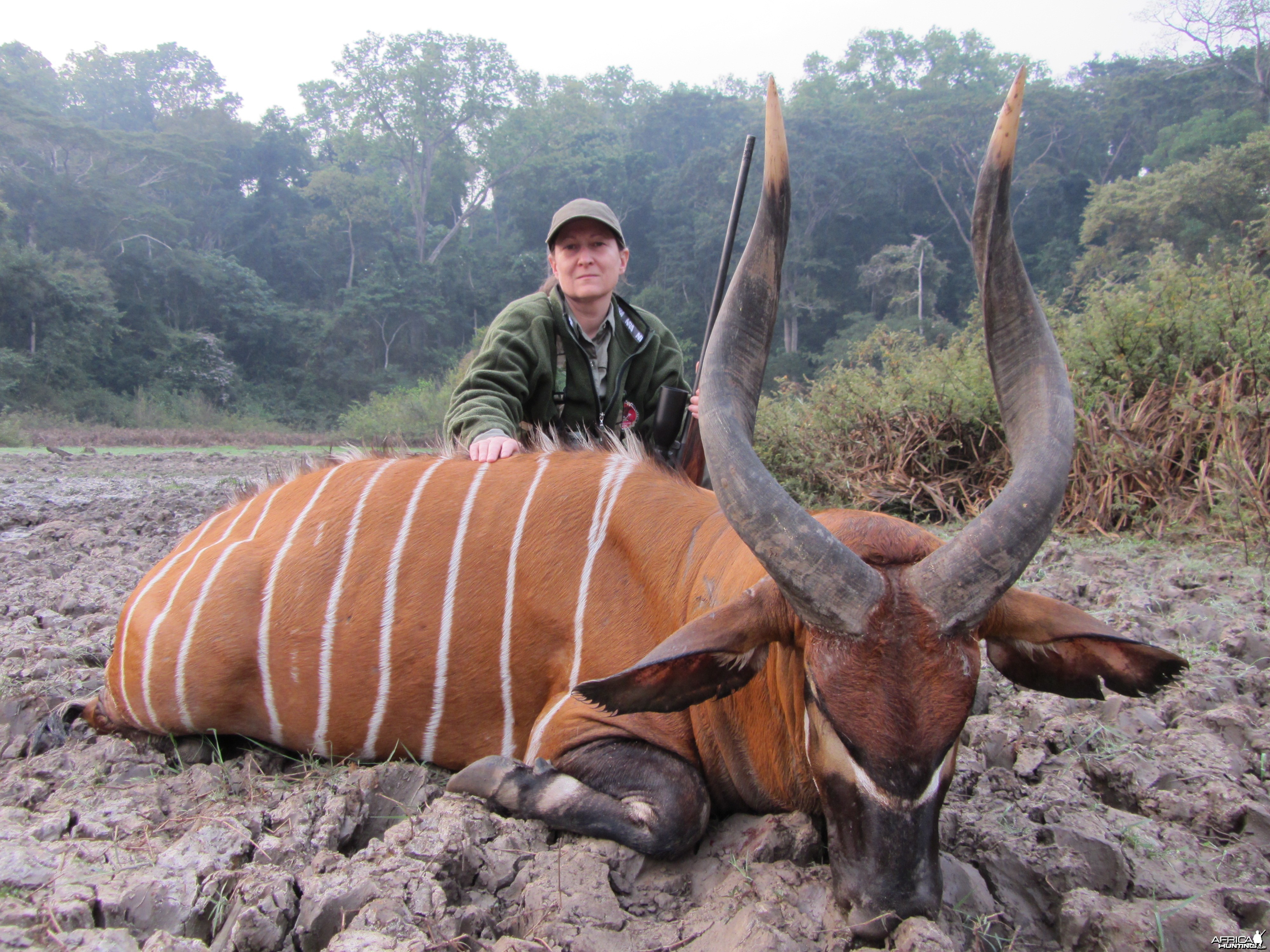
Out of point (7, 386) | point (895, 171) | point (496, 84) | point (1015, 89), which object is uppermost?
point (496, 84)

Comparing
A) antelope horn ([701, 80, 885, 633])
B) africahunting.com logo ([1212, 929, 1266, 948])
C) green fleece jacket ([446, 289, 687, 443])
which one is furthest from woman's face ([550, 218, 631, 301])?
africahunting.com logo ([1212, 929, 1266, 948])

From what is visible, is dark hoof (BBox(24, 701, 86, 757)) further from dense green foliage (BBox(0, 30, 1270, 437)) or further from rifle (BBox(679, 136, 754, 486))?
dense green foliage (BBox(0, 30, 1270, 437))

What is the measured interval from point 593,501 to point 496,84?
178ft

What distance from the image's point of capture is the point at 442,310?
44.1m

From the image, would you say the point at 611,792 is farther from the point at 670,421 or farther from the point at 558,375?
the point at 558,375

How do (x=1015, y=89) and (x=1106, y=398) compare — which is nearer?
(x=1015, y=89)

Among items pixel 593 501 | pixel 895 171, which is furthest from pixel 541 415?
pixel 895 171

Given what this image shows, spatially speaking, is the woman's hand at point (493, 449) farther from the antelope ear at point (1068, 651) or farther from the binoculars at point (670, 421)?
the antelope ear at point (1068, 651)

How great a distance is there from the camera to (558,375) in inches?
165

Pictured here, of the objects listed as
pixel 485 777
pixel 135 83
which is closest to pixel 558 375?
pixel 485 777

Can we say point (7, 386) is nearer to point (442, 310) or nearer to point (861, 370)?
point (442, 310)

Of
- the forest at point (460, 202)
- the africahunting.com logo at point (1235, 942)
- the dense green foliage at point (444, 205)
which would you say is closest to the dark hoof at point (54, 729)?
the africahunting.com logo at point (1235, 942)

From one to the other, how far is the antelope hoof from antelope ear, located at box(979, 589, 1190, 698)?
4.40ft

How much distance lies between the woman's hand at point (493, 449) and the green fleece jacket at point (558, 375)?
12.2 inches
